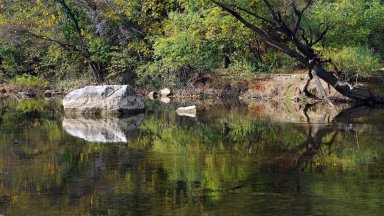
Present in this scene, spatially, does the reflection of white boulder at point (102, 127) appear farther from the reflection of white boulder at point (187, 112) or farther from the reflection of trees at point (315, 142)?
the reflection of trees at point (315, 142)

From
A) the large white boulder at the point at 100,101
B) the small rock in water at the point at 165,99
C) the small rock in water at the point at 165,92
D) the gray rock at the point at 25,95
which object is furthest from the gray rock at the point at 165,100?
the gray rock at the point at 25,95

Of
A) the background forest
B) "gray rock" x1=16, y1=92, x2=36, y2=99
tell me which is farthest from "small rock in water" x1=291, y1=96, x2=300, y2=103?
"gray rock" x1=16, y1=92, x2=36, y2=99

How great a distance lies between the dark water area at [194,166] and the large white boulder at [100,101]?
2.54 meters

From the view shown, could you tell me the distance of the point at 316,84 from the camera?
30.1 m

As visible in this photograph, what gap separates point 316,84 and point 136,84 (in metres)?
12.1

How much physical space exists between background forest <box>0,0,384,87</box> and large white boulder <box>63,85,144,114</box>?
343 inches

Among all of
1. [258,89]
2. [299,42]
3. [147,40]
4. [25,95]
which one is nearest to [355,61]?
[299,42]

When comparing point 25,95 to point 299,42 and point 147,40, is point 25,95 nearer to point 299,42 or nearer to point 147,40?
point 147,40

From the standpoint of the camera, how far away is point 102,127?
811 inches

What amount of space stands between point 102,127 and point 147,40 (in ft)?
62.6

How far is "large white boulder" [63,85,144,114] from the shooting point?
25156 mm

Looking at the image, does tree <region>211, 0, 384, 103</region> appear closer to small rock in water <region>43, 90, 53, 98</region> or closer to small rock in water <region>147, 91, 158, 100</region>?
small rock in water <region>147, 91, 158, 100</region>

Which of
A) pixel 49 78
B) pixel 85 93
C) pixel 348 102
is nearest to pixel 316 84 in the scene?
pixel 348 102

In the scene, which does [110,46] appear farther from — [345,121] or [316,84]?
[345,121]
